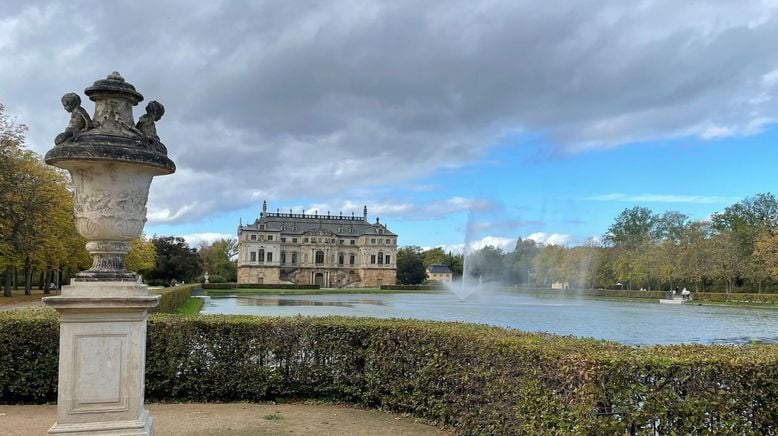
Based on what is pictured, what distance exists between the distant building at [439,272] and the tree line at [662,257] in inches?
1576

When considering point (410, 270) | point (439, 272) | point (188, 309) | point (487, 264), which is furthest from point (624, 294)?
point (410, 270)

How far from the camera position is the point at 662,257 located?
2625 inches

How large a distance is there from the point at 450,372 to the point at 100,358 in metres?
3.89

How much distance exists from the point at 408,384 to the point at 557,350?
2734mm

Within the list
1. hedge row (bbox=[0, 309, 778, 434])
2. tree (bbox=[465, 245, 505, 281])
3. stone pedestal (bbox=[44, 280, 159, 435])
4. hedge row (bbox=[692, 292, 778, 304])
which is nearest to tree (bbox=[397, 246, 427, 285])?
tree (bbox=[465, 245, 505, 281])

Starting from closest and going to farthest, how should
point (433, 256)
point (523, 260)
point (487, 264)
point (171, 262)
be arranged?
point (487, 264) → point (171, 262) → point (523, 260) → point (433, 256)

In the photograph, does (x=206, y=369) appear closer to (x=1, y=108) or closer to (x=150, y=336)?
(x=150, y=336)

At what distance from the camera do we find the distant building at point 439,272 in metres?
128

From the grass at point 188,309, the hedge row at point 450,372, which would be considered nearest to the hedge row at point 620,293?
the grass at point 188,309

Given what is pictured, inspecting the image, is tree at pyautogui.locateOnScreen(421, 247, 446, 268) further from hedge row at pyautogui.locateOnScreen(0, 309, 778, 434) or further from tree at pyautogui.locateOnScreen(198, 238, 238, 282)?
hedge row at pyautogui.locateOnScreen(0, 309, 778, 434)

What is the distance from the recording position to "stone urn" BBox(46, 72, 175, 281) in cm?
518

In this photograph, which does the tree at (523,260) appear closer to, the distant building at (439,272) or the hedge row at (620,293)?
the hedge row at (620,293)

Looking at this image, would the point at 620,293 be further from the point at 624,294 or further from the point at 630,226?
the point at 630,226

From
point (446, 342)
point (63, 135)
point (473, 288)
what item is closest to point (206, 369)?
point (446, 342)
